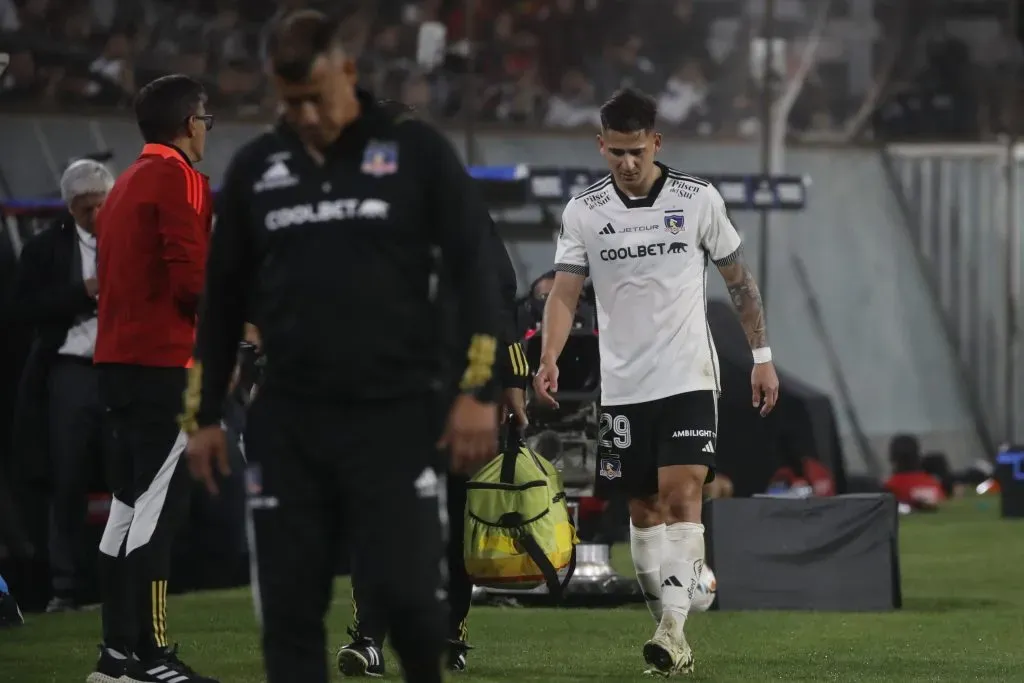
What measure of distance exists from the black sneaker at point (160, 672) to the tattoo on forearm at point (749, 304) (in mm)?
2385

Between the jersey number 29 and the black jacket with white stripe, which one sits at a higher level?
the black jacket with white stripe

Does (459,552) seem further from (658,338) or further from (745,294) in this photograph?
(745,294)

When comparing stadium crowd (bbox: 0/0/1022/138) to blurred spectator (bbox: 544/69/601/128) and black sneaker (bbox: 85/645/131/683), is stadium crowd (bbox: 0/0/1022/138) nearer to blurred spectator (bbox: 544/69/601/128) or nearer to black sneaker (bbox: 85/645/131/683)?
blurred spectator (bbox: 544/69/601/128)

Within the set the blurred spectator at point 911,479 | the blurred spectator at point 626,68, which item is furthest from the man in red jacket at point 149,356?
the blurred spectator at point 626,68

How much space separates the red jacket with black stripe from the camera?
6309mm

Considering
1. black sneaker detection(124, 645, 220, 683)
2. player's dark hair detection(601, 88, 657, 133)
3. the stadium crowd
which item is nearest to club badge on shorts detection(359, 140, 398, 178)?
black sneaker detection(124, 645, 220, 683)

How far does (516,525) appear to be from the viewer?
7.20 m

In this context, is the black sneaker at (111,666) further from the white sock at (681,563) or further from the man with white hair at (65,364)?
the man with white hair at (65,364)

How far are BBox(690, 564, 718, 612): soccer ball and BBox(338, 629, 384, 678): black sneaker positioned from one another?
259 centimetres

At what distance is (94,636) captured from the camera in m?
8.41

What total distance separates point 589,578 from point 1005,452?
290 inches

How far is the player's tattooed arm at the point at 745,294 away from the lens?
Answer: 23.8 feet

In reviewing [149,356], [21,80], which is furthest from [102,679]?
[21,80]

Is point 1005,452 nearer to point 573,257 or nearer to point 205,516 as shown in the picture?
point 205,516
